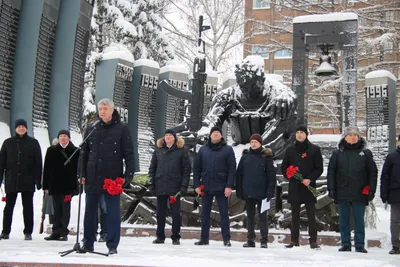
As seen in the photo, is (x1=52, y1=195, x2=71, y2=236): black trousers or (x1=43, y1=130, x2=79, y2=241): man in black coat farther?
(x1=43, y1=130, x2=79, y2=241): man in black coat

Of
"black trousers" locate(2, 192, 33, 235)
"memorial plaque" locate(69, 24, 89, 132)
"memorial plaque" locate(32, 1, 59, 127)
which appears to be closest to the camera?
"black trousers" locate(2, 192, 33, 235)

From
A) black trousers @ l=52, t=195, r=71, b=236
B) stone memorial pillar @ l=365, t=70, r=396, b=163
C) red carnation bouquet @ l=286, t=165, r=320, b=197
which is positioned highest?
stone memorial pillar @ l=365, t=70, r=396, b=163

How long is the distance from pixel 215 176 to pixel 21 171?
278 cm

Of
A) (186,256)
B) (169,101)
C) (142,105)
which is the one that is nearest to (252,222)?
(186,256)

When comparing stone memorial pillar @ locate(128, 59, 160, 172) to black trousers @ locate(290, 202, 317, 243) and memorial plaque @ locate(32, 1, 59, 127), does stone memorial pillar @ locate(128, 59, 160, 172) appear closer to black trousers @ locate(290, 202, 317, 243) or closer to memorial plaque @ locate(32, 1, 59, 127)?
memorial plaque @ locate(32, 1, 59, 127)

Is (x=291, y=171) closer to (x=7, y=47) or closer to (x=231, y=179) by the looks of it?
(x=231, y=179)

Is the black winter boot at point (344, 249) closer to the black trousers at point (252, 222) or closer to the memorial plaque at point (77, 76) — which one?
the black trousers at point (252, 222)

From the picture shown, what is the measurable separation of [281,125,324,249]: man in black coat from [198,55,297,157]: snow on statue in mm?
2283

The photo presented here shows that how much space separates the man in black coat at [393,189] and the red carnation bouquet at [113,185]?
382 centimetres

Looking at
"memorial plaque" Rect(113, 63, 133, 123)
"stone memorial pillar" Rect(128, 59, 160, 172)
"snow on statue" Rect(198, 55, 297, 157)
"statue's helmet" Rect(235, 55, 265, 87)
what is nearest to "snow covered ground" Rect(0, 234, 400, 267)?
"snow on statue" Rect(198, 55, 297, 157)

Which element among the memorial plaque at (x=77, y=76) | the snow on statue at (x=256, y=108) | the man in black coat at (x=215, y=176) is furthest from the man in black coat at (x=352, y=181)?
the memorial plaque at (x=77, y=76)

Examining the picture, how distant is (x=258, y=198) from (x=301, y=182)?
0.63 m

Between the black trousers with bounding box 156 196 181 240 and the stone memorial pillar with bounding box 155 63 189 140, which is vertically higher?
the stone memorial pillar with bounding box 155 63 189 140

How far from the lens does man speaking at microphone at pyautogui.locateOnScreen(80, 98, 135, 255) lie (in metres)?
6.66
